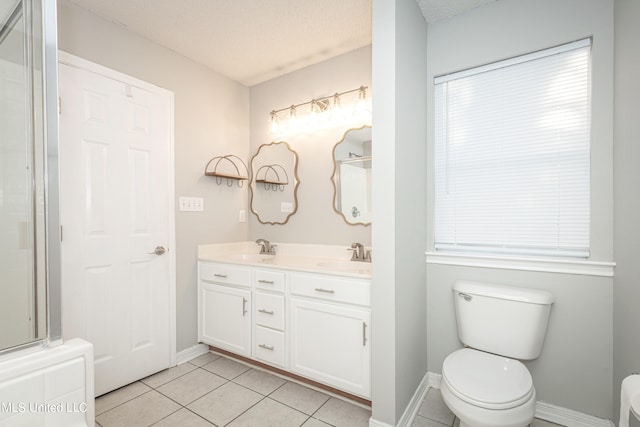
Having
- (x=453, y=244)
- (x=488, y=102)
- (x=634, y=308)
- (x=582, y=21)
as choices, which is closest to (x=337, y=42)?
(x=488, y=102)

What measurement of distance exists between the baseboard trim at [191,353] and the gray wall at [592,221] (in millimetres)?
2014

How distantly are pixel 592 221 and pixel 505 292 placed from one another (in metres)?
0.58

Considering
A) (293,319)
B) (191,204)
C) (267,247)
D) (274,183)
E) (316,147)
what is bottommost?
(293,319)

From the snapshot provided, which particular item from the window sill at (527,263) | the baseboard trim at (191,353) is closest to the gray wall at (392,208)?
the window sill at (527,263)

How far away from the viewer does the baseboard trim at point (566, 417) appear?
5.32 feet

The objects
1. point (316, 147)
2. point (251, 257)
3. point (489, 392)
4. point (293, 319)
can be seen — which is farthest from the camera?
point (251, 257)

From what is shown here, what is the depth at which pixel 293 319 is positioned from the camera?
6.72 ft

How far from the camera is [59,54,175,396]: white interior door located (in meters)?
1.91

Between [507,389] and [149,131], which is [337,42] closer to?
[149,131]

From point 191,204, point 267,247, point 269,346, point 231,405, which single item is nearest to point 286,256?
point 267,247

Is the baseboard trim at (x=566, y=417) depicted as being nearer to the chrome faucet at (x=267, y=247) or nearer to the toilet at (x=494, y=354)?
the toilet at (x=494, y=354)

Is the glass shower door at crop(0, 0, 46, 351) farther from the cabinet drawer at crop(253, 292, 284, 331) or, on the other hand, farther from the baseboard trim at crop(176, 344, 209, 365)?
the baseboard trim at crop(176, 344, 209, 365)

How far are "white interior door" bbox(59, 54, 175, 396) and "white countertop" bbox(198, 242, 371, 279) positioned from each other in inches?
16.2

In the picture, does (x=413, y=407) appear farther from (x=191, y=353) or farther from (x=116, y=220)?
(x=116, y=220)
